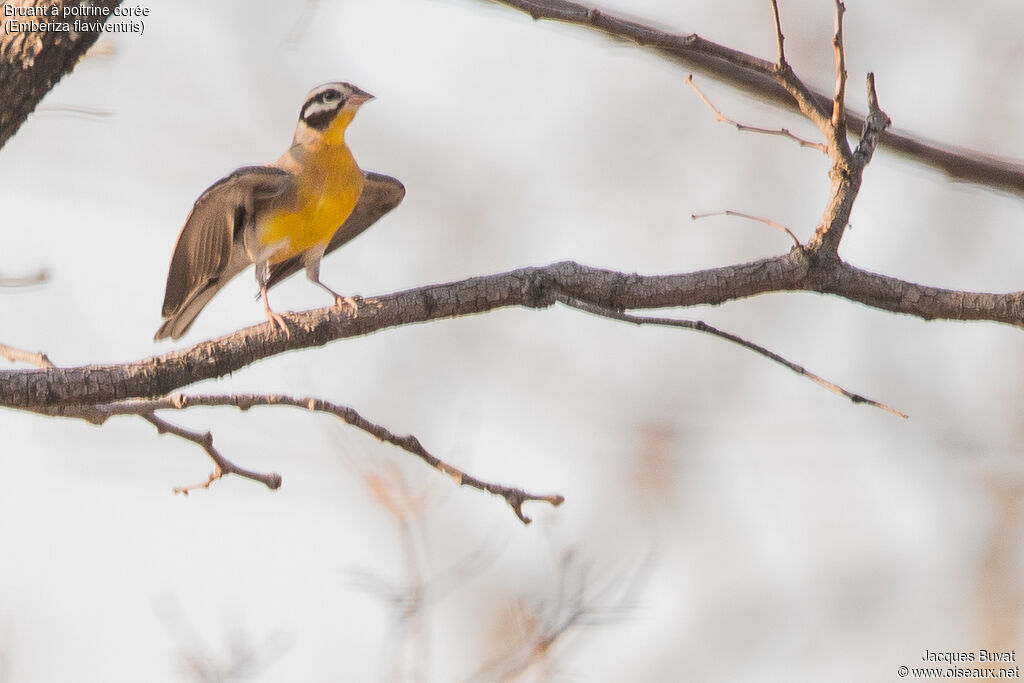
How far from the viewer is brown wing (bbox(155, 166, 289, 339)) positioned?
227 inches

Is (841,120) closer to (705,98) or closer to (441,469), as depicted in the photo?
(705,98)

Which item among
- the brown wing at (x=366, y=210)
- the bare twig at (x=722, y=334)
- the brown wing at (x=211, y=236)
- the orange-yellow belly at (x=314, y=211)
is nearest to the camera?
the bare twig at (x=722, y=334)

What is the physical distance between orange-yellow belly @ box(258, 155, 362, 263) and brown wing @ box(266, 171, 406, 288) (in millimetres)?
301

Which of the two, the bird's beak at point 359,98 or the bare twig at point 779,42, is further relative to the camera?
the bird's beak at point 359,98

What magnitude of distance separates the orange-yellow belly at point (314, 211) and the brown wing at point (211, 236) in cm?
13

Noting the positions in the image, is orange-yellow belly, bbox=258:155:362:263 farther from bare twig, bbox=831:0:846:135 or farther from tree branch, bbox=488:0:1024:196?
bare twig, bbox=831:0:846:135

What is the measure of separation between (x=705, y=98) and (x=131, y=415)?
2.38 metres

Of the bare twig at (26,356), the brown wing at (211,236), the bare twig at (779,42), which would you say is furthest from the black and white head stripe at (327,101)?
the bare twig at (779,42)

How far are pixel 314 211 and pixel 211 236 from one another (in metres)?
0.60

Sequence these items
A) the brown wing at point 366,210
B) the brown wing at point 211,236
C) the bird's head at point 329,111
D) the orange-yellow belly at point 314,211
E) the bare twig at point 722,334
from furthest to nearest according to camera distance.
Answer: the brown wing at point 366,210 → the bird's head at point 329,111 → the orange-yellow belly at point 314,211 → the brown wing at point 211,236 → the bare twig at point 722,334

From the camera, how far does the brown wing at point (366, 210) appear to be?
6.73m

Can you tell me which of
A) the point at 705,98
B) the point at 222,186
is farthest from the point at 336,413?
the point at 222,186

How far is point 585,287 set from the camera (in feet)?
11.5

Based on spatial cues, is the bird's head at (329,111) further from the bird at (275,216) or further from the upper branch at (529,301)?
the upper branch at (529,301)
